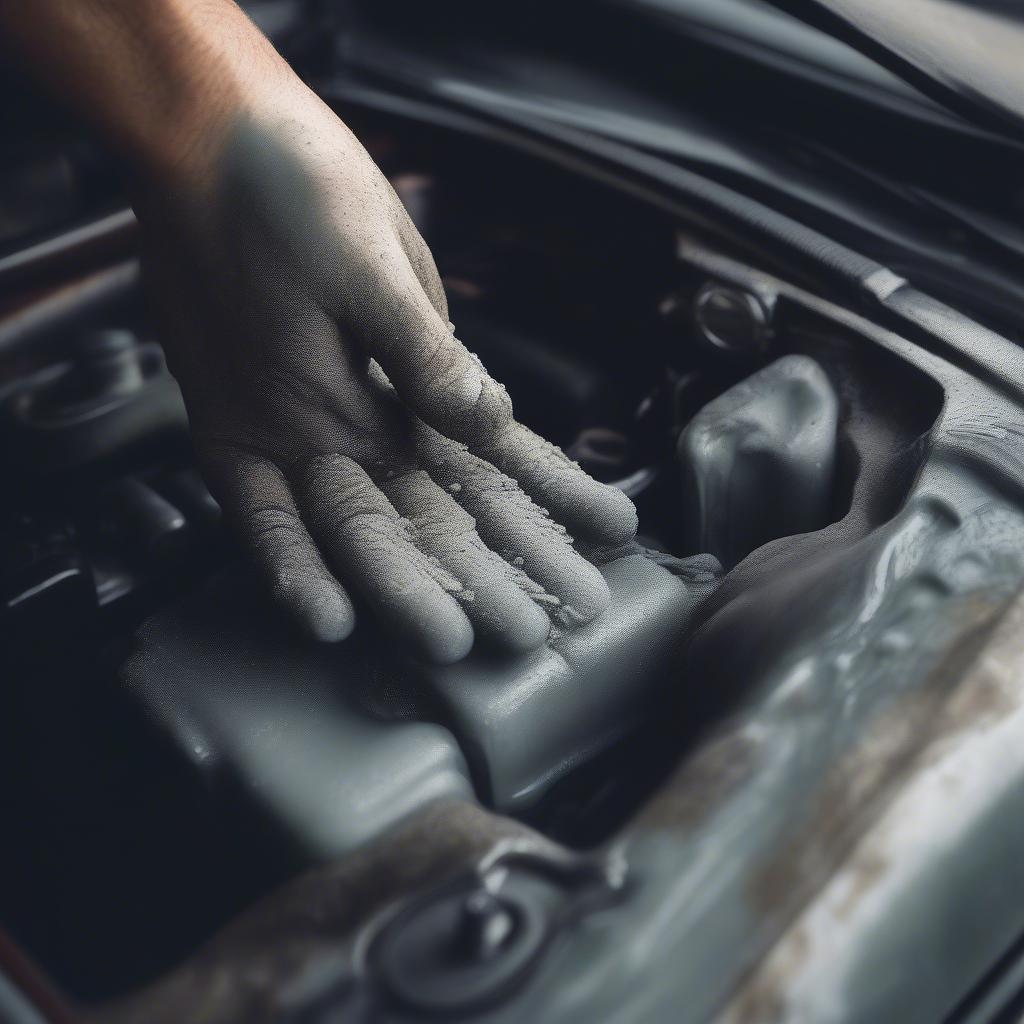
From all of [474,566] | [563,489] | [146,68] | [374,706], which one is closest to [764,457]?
[563,489]

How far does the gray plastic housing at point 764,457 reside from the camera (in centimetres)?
100

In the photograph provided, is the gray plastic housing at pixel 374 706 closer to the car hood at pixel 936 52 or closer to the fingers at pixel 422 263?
the fingers at pixel 422 263

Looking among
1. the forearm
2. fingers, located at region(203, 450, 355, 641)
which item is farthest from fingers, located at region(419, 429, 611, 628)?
the forearm

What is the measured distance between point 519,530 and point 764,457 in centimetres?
25

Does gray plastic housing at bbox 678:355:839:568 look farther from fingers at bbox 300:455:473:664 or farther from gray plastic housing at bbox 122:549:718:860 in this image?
fingers at bbox 300:455:473:664

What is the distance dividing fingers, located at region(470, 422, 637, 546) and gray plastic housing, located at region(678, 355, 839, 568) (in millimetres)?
117

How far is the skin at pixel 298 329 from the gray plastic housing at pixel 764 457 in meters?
0.13

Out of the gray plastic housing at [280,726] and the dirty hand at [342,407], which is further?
the dirty hand at [342,407]

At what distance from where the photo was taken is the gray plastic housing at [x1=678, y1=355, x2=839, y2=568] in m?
1.00

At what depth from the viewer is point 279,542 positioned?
2.99 ft

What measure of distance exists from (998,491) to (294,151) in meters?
0.64

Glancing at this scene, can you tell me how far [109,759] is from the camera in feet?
3.22

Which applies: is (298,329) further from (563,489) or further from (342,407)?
(563,489)

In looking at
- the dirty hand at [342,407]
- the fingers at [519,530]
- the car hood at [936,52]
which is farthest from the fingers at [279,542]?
the car hood at [936,52]
